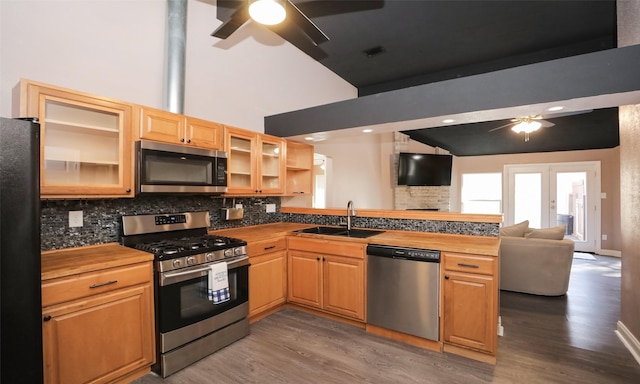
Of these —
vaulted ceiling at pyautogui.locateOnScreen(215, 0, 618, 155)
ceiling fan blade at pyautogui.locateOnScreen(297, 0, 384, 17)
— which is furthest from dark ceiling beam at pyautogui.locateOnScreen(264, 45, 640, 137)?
vaulted ceiling at pyautogui.locateOnScreen(215, 0, 618, 155)

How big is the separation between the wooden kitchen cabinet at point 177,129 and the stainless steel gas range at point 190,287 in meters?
0.70

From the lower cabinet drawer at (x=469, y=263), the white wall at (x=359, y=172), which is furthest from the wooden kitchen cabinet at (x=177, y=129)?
the lower cabinet drawer at (x=469, y=263)

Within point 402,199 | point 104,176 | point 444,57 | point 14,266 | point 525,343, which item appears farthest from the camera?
point 402,199

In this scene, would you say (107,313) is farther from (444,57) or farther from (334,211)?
(444,57)

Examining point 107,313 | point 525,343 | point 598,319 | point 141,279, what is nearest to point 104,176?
point 141,279

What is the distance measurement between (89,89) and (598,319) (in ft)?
17.3

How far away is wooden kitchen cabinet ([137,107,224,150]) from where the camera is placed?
2.36 m

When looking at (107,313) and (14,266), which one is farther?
(107,313)

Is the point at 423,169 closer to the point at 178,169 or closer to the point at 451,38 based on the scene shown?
the point at 451,38

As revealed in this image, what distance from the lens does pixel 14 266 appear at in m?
1.28

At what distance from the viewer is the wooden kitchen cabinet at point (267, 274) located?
2902 millimetres

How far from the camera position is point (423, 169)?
21.4 feet

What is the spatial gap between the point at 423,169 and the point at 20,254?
639cm

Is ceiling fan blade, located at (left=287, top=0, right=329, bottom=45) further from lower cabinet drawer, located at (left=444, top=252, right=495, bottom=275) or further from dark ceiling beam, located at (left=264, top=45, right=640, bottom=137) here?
lower cabinet drawer, located at (left=444, top=252, right=495, bottom=275)
